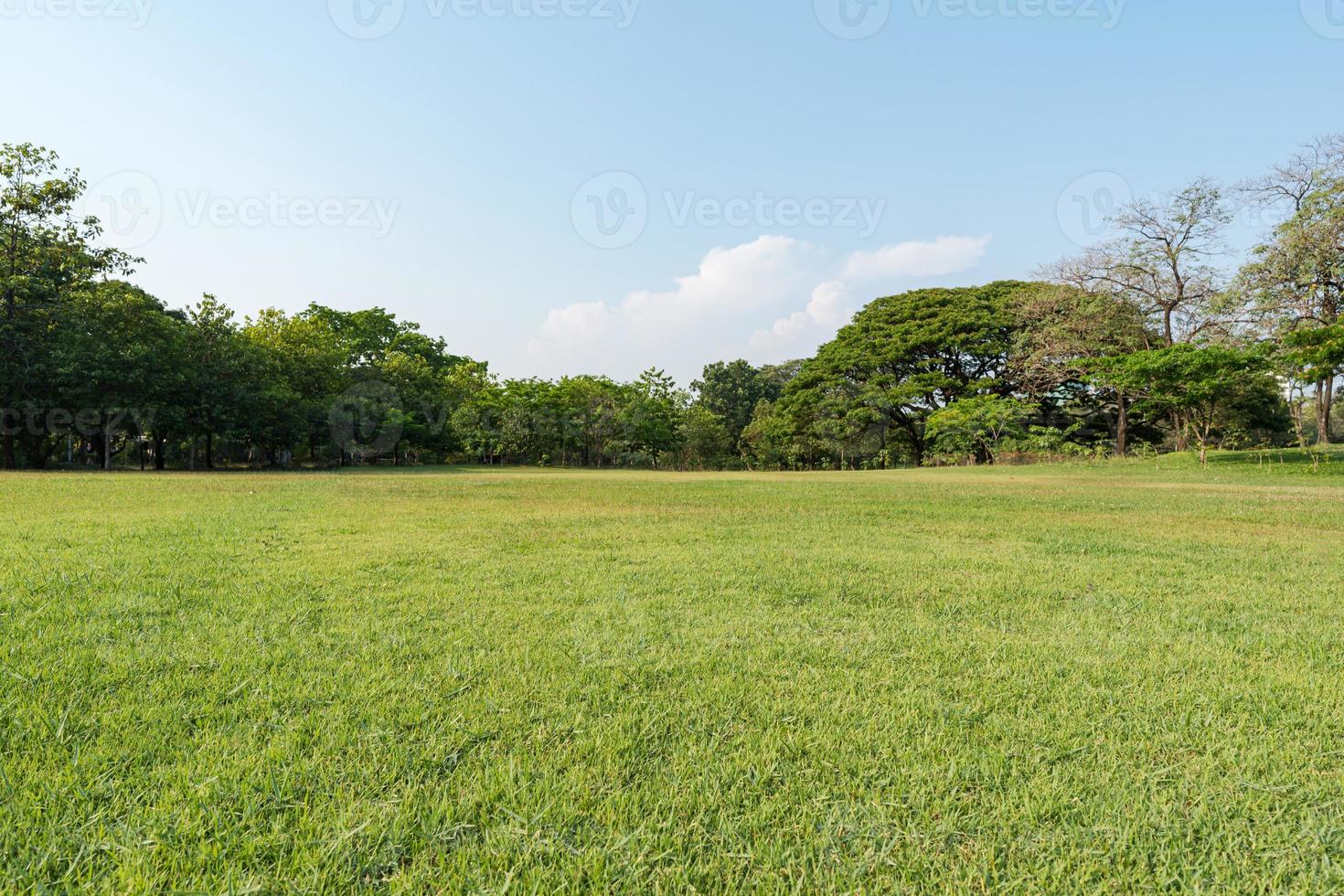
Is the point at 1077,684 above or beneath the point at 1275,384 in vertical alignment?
beneath

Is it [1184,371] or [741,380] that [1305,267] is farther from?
[741,380]

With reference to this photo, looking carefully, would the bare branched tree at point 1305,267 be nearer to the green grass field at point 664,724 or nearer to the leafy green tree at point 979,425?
the leafy green tree at point 979,425

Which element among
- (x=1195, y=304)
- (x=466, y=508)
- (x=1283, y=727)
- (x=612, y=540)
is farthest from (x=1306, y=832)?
(x=1195, y=304)

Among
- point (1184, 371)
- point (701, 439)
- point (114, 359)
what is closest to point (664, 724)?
point (1184, 371)

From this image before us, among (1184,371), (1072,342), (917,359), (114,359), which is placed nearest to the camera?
(1184,371)

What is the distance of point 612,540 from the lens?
18.8 ft

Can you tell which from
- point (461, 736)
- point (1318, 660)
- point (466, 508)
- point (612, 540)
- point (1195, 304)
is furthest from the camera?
point (1195, 304)

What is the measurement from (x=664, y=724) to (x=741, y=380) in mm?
38686

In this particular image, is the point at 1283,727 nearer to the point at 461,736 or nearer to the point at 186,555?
the point at 461,736

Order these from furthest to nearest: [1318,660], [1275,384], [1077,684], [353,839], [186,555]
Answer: [1275,384]
[186,555]
[1318,660]
[1077,684]
[353,839]

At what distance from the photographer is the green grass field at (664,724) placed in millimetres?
1436

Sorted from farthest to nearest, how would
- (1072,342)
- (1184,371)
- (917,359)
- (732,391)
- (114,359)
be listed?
(732,391) < (917,359) < (1072,342) < (114,359) < (1184,371)

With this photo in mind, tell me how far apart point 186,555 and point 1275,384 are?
115ft

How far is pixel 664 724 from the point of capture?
205 cm
